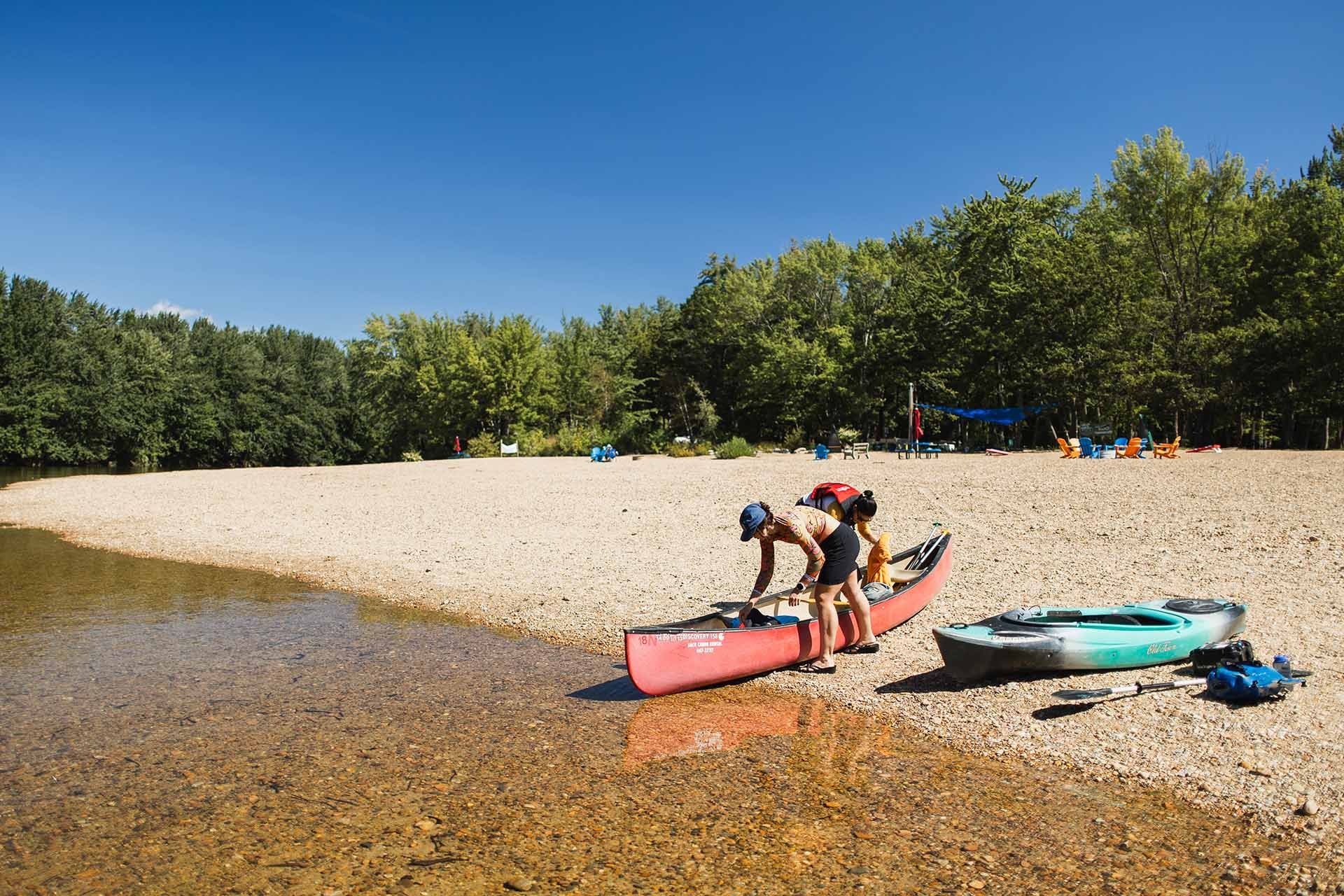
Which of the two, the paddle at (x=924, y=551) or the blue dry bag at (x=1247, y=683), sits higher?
the paddle at (x=924, y=551)

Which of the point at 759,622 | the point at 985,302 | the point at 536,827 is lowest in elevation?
the point at 536,827

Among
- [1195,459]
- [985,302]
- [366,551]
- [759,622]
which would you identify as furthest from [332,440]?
[759,622]

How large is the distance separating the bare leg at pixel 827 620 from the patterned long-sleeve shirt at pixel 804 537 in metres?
0.15

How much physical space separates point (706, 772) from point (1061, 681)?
364 centimetres

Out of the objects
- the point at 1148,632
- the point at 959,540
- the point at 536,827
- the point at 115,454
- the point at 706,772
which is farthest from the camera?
the point at 115,454

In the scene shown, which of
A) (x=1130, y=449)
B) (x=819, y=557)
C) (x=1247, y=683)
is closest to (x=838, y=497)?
(x=819, y=557)

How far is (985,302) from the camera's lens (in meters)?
41.6

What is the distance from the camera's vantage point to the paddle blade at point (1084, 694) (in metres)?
6.94

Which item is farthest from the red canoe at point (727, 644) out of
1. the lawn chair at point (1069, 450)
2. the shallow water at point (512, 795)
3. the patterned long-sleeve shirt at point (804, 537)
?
the lawn chair at point (1069, 450)

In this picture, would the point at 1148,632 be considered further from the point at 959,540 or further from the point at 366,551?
the point at 366,551

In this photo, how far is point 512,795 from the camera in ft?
20.1

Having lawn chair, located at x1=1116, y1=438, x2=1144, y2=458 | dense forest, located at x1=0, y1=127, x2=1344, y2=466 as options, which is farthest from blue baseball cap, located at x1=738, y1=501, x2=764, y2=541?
dense forest, located at x1=0, y1=127, x2=1344, y2=466

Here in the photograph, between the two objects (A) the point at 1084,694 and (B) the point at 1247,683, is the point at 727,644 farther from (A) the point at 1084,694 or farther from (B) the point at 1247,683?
(B) the point at 1247,683

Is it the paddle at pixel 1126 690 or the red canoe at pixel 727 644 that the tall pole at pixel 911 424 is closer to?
the red canoe at pixel 727 644
